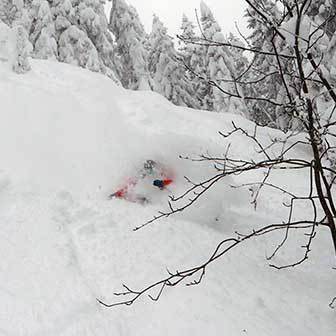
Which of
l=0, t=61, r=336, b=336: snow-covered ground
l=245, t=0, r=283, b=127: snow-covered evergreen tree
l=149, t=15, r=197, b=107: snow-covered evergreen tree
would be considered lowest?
l=149, t=15, r=197, b=107: snow-covered evergreen tree

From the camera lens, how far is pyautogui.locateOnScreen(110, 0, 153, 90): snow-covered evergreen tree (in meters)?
25.0

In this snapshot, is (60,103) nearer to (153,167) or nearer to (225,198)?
(153,167)

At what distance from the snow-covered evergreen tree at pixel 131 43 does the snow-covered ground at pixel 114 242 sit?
46.4 feet

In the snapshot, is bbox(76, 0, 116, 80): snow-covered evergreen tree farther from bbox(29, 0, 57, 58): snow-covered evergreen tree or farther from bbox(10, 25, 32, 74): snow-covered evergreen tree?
bbox(10, 25, 32, 74): snow-covered evergreen tree

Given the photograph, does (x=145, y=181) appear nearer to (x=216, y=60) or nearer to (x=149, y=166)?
(x=149, y=166)

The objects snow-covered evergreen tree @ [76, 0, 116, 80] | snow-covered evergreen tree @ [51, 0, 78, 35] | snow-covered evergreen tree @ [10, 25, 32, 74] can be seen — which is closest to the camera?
snow-covered evergreen tree @ [10, 25, 32, 74]

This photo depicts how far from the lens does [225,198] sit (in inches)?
316

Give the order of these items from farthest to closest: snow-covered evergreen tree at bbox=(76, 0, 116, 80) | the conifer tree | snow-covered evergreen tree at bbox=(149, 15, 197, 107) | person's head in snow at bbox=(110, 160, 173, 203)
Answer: snow-covered evergreen tree at bbox=(149, 15, 197, 107), the conifer tree, snow-covered evergreen tree at bbox=(76, 0, 116, 80), person's head in snow at bbox=(110, 160, 173, 203)

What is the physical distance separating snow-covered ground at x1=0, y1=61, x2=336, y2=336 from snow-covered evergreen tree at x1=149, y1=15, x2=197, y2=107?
52.0 ft

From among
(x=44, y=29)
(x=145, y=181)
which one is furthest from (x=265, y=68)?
(x=145, y=181)

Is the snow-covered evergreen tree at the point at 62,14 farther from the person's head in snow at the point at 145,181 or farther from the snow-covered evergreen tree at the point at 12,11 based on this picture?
the person's head in snow at the point at 145,181

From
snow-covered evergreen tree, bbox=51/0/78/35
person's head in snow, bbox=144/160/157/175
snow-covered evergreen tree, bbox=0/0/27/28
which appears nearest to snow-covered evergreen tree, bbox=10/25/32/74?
person's head in snow, bbox=144/160/157/175

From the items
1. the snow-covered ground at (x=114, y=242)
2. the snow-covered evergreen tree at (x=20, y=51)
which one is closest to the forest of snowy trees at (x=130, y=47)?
the snow-covered evergreen tree at (x=20, y=51)

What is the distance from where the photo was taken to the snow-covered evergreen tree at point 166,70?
26188mm
